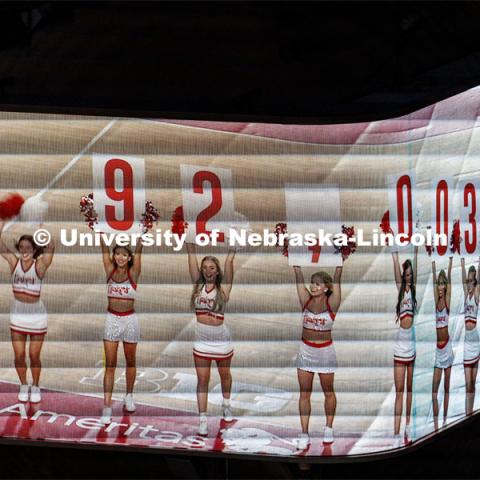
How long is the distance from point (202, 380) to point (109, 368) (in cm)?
38

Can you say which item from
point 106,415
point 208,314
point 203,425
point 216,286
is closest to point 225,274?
point 216,286

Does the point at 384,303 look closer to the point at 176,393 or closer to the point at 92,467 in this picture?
the point at 176,393

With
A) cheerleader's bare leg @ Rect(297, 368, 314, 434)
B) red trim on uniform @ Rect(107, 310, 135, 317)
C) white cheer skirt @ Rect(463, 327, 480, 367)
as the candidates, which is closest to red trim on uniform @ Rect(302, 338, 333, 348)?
cheerleader's bare leg @ Rect(297, 368, 314, 434)

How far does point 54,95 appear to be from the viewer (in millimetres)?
2936

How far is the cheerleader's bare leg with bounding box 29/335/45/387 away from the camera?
3.03 m

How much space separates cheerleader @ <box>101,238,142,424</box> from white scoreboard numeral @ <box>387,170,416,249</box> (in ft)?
3.33

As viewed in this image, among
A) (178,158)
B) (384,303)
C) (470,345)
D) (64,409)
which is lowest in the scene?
(64,409)

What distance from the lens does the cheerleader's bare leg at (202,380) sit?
3.04 m

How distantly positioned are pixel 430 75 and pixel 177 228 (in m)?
1.17

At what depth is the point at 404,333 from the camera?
304 centimetres

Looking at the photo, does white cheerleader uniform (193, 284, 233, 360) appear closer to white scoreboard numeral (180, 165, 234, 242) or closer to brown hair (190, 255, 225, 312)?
brown hair (190, 255, 225, 312)

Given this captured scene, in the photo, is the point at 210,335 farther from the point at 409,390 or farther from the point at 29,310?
the point at 409,390

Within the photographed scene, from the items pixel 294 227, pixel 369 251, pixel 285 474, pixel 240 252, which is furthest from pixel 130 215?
pixel 285 474

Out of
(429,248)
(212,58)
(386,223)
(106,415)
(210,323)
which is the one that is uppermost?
(212,58)
